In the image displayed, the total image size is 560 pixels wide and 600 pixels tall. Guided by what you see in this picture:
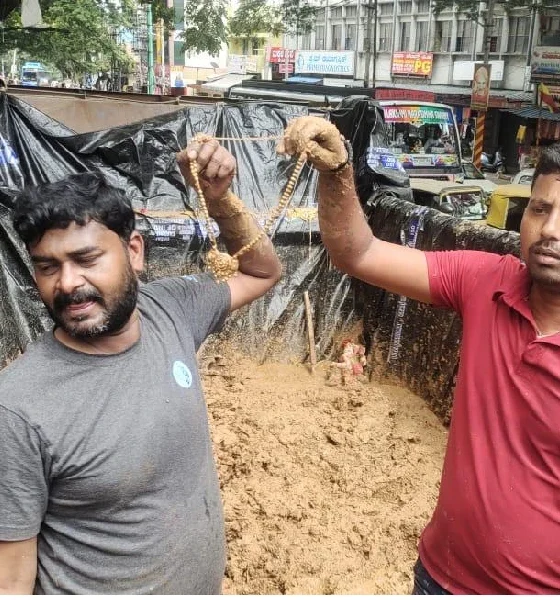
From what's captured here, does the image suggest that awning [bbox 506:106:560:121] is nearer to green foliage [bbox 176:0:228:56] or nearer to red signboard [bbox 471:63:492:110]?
red signboard [bbox 471:63:492:110]

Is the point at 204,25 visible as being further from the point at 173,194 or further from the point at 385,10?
the point at 173,194

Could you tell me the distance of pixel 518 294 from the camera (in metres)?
1.66

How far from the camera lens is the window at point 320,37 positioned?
40.0 meters

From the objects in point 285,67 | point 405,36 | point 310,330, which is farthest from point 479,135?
point 285,67

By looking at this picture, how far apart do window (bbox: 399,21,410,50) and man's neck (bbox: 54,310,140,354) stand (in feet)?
118

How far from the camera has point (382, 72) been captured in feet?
118

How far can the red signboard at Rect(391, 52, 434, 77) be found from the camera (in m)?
31.9

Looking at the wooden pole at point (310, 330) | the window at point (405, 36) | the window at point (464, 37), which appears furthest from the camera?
the window at point (405, 36)

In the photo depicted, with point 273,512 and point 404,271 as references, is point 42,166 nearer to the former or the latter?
point 273,512

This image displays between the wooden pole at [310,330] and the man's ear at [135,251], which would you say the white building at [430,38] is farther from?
the man's ear at [135,251]

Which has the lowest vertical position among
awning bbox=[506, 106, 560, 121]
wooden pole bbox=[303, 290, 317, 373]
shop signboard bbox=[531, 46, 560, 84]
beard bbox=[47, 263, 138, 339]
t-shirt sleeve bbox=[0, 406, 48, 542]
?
wooden pole bbox=[303, 290, 317, 373]

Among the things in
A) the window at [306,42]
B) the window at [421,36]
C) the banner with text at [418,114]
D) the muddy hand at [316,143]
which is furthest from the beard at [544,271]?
the window at [306,42]

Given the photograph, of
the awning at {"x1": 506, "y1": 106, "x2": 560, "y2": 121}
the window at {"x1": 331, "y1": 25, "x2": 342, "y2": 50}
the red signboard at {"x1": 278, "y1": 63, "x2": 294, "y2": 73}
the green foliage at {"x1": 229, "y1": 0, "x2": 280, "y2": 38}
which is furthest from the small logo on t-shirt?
the window at {"x1": 331, "y1": 25, "x2": 342, "y2": 50}

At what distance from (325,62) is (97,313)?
127 feet
